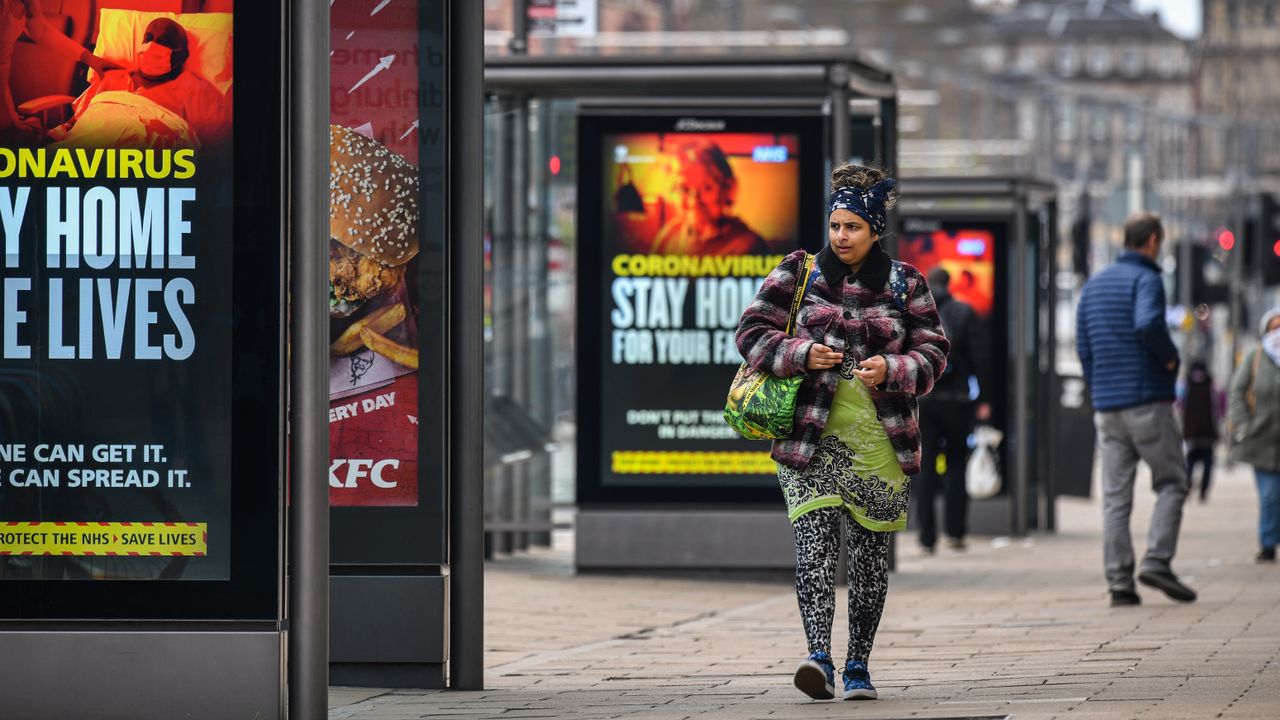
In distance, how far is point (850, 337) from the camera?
7.08m

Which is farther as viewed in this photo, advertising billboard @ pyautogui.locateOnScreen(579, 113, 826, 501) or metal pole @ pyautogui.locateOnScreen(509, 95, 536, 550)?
metal pole @ pyautogui.locateOnScreen(509, 95, 536, 550)

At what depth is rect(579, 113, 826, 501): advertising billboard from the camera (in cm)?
1178

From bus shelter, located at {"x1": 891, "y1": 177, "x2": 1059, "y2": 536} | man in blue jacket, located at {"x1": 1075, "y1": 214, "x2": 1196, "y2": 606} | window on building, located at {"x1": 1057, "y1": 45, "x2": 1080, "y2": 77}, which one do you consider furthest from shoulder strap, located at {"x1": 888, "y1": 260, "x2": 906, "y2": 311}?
window on building, located at {"x1": 1057, "y1": 45, "x2": 1080, "y2": 77}

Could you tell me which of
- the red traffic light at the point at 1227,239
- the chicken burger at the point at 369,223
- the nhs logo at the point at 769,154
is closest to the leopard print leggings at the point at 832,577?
the chicken burger at the point at 369,223

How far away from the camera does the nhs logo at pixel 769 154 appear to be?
11828mm

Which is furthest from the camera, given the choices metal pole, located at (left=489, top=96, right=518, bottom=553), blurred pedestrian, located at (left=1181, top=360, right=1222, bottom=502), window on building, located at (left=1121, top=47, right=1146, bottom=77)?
window on building, located at (left=1121, top=47, right=1146, bottom=77)

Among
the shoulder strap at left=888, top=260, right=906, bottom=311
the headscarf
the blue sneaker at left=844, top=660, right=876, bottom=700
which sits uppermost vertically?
the shoulder strap at left=888, top=260, right=906, bottom=311

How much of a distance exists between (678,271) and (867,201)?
475cm

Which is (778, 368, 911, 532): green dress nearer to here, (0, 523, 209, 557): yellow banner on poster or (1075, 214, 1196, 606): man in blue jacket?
(0, 523, 209, 557): yellow banner on poster

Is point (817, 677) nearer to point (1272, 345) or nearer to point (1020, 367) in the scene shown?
point (1272, 345)

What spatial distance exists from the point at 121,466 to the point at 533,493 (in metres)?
8.03

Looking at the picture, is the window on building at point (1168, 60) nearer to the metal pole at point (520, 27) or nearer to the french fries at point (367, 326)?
the metal pole at point (520, 27)

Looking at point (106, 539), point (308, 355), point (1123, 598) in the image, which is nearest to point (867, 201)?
point (308, 355)

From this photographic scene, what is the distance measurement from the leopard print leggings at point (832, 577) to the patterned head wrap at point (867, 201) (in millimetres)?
862
